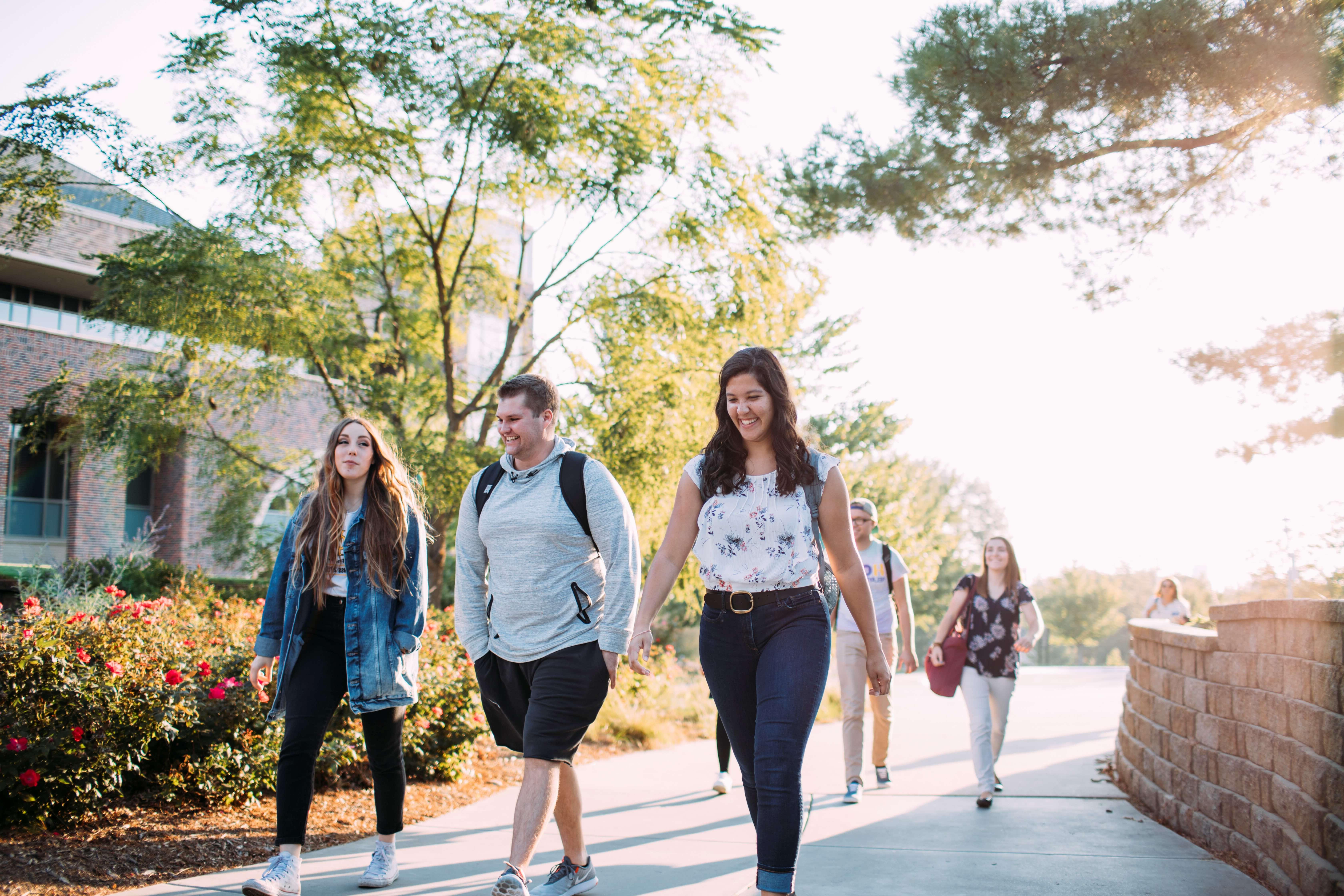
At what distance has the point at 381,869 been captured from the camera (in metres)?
4.19

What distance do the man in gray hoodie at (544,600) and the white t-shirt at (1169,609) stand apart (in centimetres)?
979

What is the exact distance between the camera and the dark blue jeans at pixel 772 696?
10.5 ft

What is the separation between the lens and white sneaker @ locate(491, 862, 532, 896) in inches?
134

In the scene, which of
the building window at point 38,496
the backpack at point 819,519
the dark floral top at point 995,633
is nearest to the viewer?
the backpack at point 819,519

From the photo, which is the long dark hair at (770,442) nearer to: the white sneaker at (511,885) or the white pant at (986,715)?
the white sneaker at (511,885)

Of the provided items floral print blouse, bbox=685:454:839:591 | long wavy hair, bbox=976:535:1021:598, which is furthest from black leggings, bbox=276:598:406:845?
long wavy hair, bbox=976:535:1021:598

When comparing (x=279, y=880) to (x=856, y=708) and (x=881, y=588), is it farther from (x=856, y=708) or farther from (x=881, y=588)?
(x=881, y=588)

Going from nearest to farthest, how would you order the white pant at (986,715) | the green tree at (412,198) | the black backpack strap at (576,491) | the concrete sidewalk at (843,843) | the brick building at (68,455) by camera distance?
the black backpack strap at (576,491)
the concrete sidewalk at (843,843)
the white pant at (986,715)
the green tree at (412,198)
the brick building at (68,455)

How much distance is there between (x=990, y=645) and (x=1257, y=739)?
218cm

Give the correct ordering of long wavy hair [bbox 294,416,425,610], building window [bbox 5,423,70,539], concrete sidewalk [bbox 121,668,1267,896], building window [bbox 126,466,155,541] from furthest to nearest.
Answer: building window [bbox 126,466,155,541] → building window [bbox 5,423,70,539] → concrete sidewalk [bbox 121,668,1267,896] → long wavy hair [bbox 294,416,425,610]

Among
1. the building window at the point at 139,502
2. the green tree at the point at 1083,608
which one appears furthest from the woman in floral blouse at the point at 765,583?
the green tree at the point at 1083,608

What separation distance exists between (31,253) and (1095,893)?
71.7 feet

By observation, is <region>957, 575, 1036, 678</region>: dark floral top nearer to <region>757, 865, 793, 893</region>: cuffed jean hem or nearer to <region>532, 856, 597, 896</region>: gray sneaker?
<region>532, 856, 597, 896</region>: gray sneaker

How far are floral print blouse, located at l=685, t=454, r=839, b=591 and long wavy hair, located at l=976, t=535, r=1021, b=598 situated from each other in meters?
3.67
